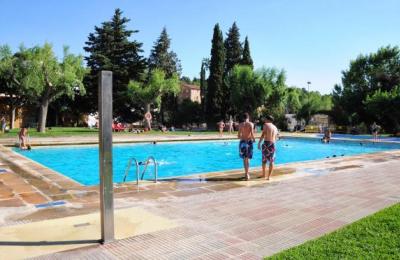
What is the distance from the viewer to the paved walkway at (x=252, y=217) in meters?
4.14

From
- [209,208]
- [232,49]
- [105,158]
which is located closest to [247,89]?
[232,49]

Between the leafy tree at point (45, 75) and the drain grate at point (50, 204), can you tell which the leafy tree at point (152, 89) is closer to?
the leafy tree at point (45, 75)

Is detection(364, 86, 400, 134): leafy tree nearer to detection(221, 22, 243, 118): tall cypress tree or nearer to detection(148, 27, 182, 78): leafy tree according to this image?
detection(221, 22, 243, 118): tall cypress tree

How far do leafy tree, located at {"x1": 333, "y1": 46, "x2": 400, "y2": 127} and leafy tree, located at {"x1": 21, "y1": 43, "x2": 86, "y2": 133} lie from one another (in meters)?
29.7

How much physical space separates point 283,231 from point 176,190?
305 cm

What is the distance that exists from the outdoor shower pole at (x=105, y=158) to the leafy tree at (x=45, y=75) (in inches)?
888

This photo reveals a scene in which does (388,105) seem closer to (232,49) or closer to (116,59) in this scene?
(232,49)

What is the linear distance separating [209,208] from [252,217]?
2.61ft

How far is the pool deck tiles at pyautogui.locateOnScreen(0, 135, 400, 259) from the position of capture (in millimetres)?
4211

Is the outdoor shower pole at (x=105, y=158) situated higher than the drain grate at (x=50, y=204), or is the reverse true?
the outdoor shower pole at (x=105, y=158)

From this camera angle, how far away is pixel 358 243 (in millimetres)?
4234

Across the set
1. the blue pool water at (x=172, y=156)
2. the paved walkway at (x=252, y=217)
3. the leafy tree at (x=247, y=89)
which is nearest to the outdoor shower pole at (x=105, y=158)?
the paved walkway at (x=252, y=217)

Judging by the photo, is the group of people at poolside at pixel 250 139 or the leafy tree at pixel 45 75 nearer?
the group of people at poolside at pixel 250 139

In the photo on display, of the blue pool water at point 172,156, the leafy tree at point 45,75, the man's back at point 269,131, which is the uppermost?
the leafy tree at point 45,75
